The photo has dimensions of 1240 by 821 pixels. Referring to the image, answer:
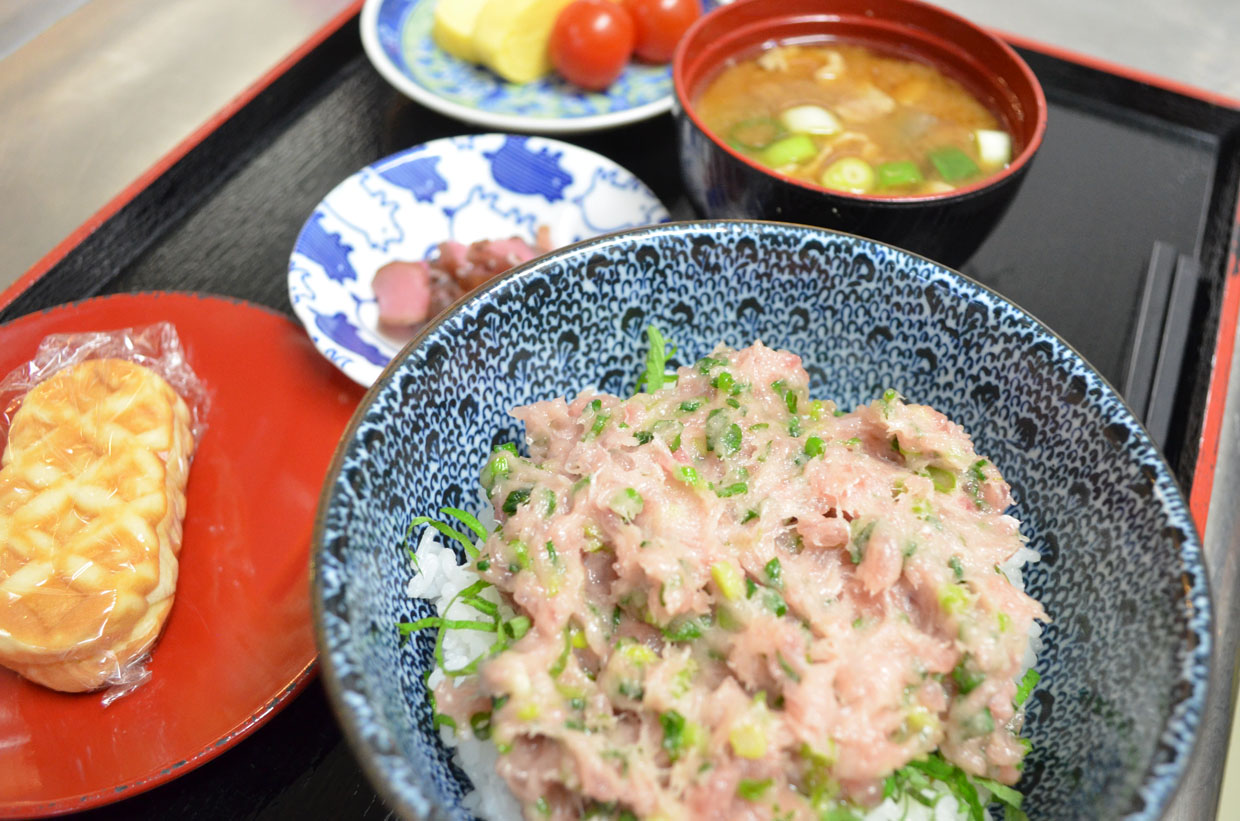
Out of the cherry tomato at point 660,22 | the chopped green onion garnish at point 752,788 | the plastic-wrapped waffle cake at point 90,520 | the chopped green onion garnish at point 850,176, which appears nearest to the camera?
the chopped green onion garnish at point 752,788

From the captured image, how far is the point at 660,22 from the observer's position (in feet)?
10.6

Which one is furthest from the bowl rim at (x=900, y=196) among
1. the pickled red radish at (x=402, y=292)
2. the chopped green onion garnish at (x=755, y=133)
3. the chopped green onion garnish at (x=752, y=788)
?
the chopped green onion garnish at (x=752, y=788)

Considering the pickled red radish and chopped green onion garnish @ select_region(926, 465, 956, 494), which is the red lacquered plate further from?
chopped green onion garnish @ select_region(926, 465, 956, 494)

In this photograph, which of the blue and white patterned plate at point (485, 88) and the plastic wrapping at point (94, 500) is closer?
the plastic wrapping at point (94, 500)

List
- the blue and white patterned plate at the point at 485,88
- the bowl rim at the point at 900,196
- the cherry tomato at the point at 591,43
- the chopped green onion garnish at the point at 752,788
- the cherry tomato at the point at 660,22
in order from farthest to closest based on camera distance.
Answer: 1. the cherry tomato at the point at 660,22
2. the cherry tomato at the point at 591,43
3. the blue and white patterned plate at the point at 485,88
4. the bowl rim at the point at 900,196
5. the chopped green onion garnish at the point at 752,788

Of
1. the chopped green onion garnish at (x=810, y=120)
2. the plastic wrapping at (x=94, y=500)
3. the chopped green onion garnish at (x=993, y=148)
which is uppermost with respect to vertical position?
the chopped green onion garnish at (x=993, y=148)

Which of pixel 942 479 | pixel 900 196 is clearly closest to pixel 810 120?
pixel 900 196

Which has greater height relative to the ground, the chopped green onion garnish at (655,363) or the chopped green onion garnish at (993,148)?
the chopped green onion garnish at (993,148)

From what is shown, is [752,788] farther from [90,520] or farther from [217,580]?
[90,520]

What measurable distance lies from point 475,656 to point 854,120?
6.45ft

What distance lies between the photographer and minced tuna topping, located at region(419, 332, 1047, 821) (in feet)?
3.68

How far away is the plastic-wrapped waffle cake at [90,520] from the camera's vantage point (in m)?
1.60

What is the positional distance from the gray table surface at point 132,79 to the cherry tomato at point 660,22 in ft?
3.89

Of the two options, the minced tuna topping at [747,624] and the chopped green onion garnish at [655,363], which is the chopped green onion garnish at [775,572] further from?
the chopped green onion garnish at [655,363]
